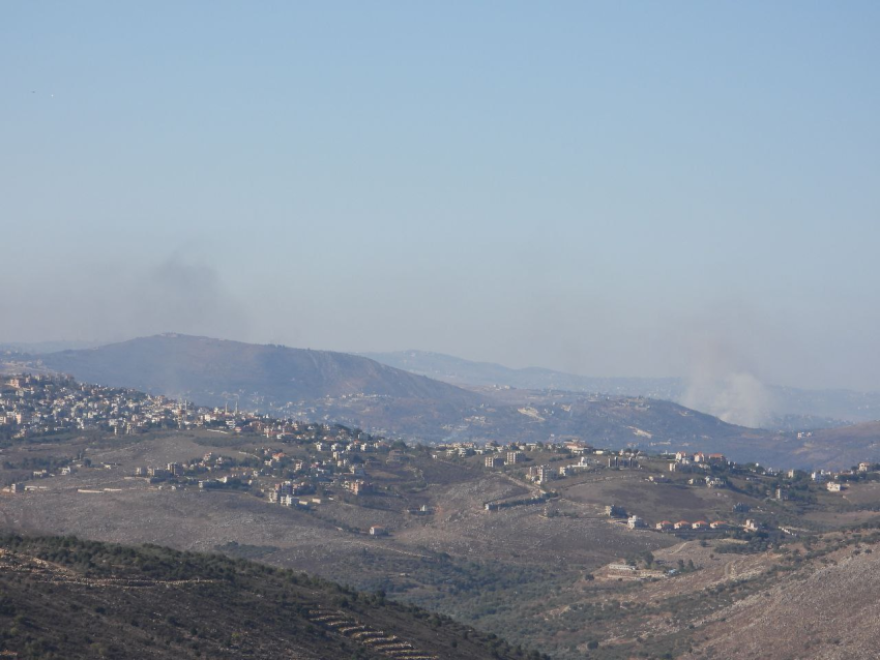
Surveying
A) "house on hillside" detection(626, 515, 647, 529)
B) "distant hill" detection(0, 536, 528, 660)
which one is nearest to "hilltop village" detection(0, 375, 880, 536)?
"house on hillside" detection(626, 515, 647, 529)

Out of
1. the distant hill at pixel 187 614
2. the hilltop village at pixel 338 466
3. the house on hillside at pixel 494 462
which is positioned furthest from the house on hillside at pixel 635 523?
the distant hill at pixel 187 614

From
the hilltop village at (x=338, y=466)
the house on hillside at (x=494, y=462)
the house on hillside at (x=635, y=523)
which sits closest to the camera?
the house on hillside at (x=635, y=523)

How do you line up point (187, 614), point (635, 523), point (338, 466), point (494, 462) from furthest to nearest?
1. point (494, 462)
2. point (338, 466)
3. point (635, 523)
4. point (187, 614)

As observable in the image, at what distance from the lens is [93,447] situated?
449 feet

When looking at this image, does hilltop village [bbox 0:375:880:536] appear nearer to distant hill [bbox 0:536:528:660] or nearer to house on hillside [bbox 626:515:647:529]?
house on hillside [bbox 626:515:647:529]

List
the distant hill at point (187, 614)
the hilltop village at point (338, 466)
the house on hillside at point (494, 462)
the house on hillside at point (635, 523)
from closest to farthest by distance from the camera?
1. the distant hill at point (187, 614)
2. the house on hillside at point (635, 523)
3. the hilltop village at point (338, 466)
4. the house on hillside at point (494, 462)

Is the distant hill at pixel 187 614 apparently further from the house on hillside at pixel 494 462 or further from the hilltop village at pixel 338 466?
the house on hillside at pixel 494 462

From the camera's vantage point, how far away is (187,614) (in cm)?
4312

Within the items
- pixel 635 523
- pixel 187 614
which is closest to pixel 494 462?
pixel 635 523

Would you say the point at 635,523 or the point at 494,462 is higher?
the point at 494,462

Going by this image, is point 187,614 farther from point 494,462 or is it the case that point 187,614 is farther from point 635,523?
point 494,462

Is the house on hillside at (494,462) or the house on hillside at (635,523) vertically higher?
the house on hillside at (494,462)

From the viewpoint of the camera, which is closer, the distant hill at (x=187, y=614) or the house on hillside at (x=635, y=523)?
the distant hill at (x=187, y=614)

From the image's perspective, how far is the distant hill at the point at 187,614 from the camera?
37.2 meters
